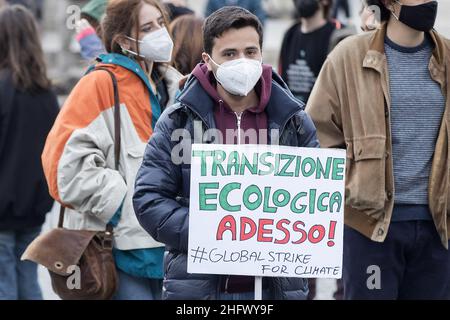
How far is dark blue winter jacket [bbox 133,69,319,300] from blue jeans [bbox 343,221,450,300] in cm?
87

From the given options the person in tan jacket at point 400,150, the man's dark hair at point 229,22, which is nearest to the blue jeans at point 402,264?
the person in tan jacket at point 400,150

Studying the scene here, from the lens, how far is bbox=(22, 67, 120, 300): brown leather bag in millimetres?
5703

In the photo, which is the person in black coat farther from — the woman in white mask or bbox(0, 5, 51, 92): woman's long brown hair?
the woman in white mask

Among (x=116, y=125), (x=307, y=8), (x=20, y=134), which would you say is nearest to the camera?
(x=116, y=125)

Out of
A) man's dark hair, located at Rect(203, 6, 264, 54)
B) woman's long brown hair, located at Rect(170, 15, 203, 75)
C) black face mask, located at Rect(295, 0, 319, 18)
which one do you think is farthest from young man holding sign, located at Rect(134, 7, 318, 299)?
black face mask, located at Rect(295, 0, 319, 18)

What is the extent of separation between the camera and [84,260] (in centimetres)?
574

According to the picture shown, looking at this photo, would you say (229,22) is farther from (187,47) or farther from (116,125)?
(187,47)

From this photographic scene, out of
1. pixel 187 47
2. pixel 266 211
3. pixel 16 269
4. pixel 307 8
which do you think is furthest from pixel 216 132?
pixel 307 8

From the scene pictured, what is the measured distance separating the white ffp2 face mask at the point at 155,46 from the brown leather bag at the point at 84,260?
0.77 ft

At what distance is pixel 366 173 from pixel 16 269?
2631 millimetres

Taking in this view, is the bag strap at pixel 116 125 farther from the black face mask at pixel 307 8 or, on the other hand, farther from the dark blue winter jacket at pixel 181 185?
the black face mask at pixel 307 8

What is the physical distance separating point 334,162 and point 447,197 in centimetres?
97

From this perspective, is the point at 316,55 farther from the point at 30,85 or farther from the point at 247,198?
the point at 247,198
